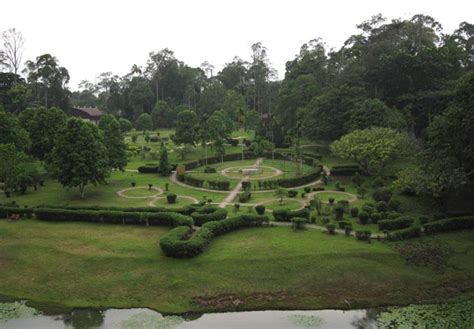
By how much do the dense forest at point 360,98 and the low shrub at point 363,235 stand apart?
323 inches

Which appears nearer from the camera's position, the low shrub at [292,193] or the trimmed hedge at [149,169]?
the low shrub at [292,193]

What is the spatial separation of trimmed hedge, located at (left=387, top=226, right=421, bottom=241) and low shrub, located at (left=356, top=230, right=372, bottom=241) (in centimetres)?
154

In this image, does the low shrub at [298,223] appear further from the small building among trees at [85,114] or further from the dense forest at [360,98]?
the small building among trees at [85,114]

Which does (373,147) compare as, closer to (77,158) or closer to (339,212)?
(339,212)

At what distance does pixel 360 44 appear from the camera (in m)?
79.1

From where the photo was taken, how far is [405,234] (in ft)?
110

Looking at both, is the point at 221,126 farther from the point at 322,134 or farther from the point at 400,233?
the point at 400,233

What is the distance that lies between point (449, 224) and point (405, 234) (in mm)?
4434

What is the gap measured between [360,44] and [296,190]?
4064 cm

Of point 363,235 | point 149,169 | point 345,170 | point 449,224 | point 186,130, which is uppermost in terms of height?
point 186,130

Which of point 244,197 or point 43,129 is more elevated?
point 43,129

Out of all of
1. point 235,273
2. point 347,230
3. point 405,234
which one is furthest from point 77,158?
point 405,234

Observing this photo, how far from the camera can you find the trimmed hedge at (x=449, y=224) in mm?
34625

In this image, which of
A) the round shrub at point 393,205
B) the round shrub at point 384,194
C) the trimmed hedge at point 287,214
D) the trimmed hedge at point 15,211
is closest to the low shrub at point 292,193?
the round shrub at point 384,194
